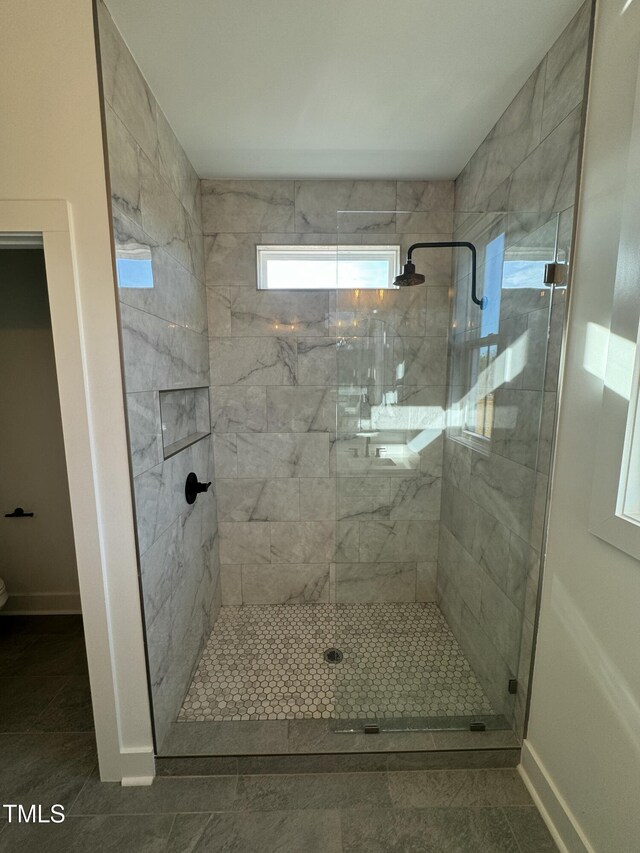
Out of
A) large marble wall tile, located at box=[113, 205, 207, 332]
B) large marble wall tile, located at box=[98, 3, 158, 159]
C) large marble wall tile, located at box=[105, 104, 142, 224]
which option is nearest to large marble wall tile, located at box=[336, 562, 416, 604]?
large marble wall tile, located at box=[113, 205, 207, 332]

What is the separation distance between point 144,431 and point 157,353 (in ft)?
1.09

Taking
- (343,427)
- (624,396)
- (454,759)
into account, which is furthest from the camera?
(343,427)

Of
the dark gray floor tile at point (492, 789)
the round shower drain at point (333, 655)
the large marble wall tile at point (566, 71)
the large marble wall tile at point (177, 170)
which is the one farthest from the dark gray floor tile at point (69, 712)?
the large marble wall tile at point (566, 71)

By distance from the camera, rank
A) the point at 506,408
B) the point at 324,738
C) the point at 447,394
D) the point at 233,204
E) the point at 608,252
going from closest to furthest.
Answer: the point at 608,252 → the point at 324,738 → the point at 506,408 → the point at 447,394 → the point at 233,204

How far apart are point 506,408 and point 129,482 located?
1563 mm

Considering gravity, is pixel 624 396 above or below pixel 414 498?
above

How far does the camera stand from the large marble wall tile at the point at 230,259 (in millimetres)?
1956

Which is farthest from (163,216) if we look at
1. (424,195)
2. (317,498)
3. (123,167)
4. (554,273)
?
(317,498)

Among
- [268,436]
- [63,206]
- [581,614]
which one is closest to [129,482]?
[63,206]

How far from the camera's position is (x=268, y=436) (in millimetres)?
2100

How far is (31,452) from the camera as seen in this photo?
6.66 feet

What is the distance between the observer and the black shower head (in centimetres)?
161

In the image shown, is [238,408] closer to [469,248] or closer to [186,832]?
[469,248]

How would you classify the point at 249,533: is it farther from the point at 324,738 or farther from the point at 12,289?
the point at 12,289
